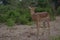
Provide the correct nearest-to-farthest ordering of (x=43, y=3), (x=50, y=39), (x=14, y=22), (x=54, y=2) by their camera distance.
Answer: (x=50, y=39)
(x=14, y=22)
(x=43, y=3)
(x=54, y=2)

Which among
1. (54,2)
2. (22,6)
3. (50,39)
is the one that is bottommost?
(54,2)

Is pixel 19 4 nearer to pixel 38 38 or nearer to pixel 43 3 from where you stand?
pixel 43 3

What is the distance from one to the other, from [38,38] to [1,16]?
5.73 metres

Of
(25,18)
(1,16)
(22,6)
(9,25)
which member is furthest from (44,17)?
(22,6)

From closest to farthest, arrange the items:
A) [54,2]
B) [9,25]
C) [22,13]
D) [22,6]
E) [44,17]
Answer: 1. [44,17]
2. [9,25]
3. [22,13]
4. [22,6]
5. [54,2]

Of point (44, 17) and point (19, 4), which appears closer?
point (44, 17)

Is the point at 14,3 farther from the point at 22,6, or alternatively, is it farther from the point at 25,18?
the point at 25,18

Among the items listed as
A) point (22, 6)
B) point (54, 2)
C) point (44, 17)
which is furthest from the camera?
point (54, 2)

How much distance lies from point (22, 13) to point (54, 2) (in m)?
7.54

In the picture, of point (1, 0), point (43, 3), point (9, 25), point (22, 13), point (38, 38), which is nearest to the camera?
point (38, 38)

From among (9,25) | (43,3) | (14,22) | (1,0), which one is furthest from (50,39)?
(1,0)

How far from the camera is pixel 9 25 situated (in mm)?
11547

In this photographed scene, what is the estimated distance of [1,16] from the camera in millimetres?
13203

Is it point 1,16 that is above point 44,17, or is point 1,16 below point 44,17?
below
